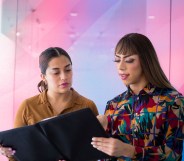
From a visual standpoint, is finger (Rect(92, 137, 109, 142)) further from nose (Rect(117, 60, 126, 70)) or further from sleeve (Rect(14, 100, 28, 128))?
sleeve (Rect(14, 100, 28, 128))

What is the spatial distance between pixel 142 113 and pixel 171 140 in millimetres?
157

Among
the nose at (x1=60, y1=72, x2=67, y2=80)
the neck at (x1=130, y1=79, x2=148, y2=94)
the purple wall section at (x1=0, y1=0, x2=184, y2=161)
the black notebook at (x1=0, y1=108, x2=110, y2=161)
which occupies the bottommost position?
the black notebook at (x1=0, y1=108, x2=110, y2=161)

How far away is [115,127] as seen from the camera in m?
1.55

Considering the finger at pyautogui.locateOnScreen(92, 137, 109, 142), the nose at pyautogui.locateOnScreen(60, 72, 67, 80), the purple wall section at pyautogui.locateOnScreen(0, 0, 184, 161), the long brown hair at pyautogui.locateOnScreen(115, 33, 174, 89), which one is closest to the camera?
the finger at pyautogui.locateOnScreen(92, 137, 109, 142)

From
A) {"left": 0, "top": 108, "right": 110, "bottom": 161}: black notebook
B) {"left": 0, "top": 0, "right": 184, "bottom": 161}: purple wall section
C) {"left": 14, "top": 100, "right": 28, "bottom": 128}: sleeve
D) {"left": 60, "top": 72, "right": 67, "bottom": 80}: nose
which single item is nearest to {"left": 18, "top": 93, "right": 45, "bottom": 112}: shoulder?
{"left": 14, "top": 100, "right": 28, "bottom": 128}: sleeve

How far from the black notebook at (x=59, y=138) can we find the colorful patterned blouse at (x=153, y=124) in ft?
0.47

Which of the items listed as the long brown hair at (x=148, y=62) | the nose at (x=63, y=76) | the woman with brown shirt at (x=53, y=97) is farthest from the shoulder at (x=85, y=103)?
the long brown hair at (x=148, y=62)

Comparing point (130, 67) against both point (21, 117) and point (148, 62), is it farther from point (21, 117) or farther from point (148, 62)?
point (21, 117)

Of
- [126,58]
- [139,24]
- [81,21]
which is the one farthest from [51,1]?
[126,58]

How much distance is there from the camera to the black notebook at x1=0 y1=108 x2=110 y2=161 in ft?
4.67

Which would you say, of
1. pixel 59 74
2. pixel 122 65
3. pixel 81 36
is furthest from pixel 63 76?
pixel 81 36

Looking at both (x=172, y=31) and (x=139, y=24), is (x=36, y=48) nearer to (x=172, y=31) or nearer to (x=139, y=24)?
(x=139, y=24)

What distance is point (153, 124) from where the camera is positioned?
144 centimetres

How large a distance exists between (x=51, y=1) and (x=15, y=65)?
1.90ft
